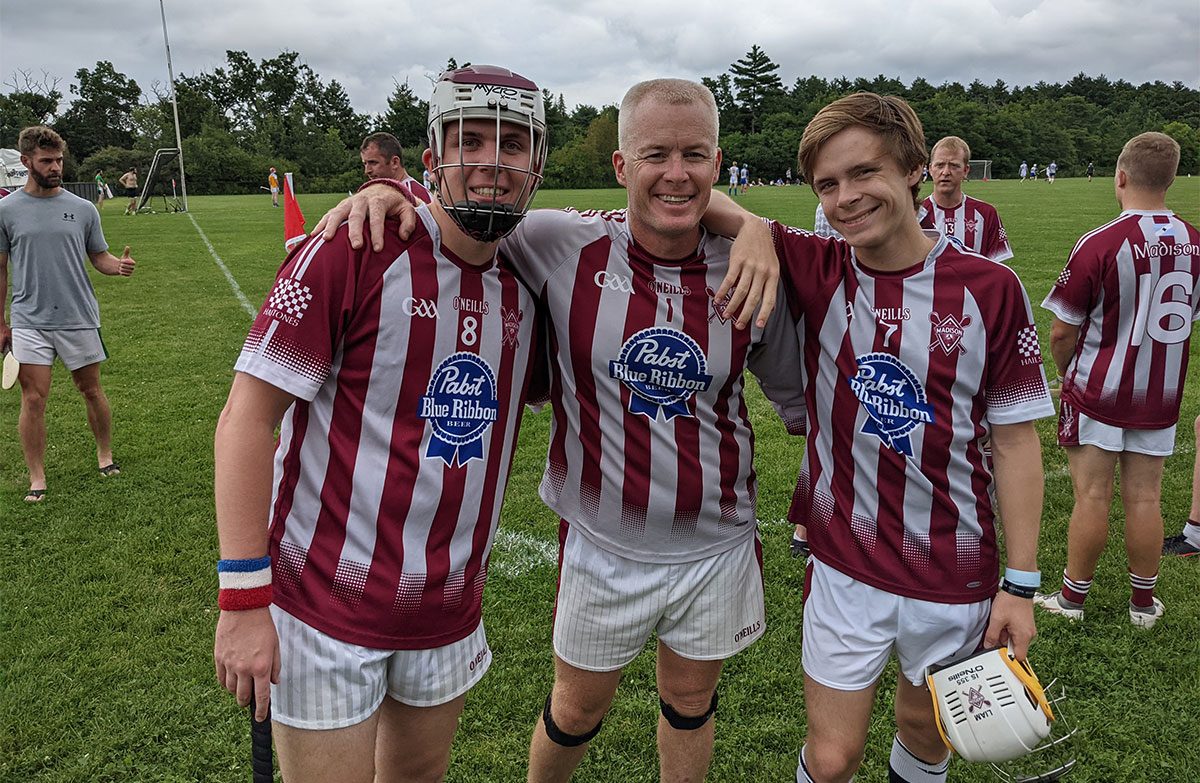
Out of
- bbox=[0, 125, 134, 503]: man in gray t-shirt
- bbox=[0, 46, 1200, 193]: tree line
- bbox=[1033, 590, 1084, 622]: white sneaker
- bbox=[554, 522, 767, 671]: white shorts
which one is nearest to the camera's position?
bbox=[554, 522, 767, 671]: white shorts

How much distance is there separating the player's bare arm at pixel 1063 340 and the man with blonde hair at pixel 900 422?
209 cm

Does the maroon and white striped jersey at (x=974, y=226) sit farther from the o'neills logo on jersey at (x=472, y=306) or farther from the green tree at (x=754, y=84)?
the green tree at (x=754, y=84)

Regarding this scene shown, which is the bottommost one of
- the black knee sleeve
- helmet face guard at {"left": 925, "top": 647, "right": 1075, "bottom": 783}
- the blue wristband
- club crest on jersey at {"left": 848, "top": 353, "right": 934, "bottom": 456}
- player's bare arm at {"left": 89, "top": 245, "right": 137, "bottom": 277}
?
the black knee sleeve

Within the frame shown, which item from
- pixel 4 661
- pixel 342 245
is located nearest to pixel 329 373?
pixel 342 245

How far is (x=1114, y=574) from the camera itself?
4.46 metres

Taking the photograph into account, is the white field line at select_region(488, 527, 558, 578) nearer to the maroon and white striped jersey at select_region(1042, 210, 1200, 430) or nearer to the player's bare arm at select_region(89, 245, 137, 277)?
the maroon and white striped jersey at select_region(1042, 210, 1200, 430)

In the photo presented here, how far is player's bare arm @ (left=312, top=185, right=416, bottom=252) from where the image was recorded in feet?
6.34

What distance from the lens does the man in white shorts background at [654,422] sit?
7.47 feet

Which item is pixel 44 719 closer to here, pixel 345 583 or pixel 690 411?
pixel 345 583

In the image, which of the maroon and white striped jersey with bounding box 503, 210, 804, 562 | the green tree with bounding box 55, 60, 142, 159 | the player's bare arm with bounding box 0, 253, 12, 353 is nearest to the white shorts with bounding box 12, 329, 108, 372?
the player's bare arm with bounding box 0, 253, 12, 353

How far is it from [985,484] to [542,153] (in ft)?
5.09

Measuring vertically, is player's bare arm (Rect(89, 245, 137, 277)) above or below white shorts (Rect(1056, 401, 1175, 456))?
above

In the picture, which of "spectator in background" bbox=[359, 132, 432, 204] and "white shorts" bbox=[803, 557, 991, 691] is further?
"spectator in background" bbox=[359, 132, 432, 204]

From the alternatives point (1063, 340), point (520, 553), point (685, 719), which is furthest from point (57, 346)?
point (1063, 340)
